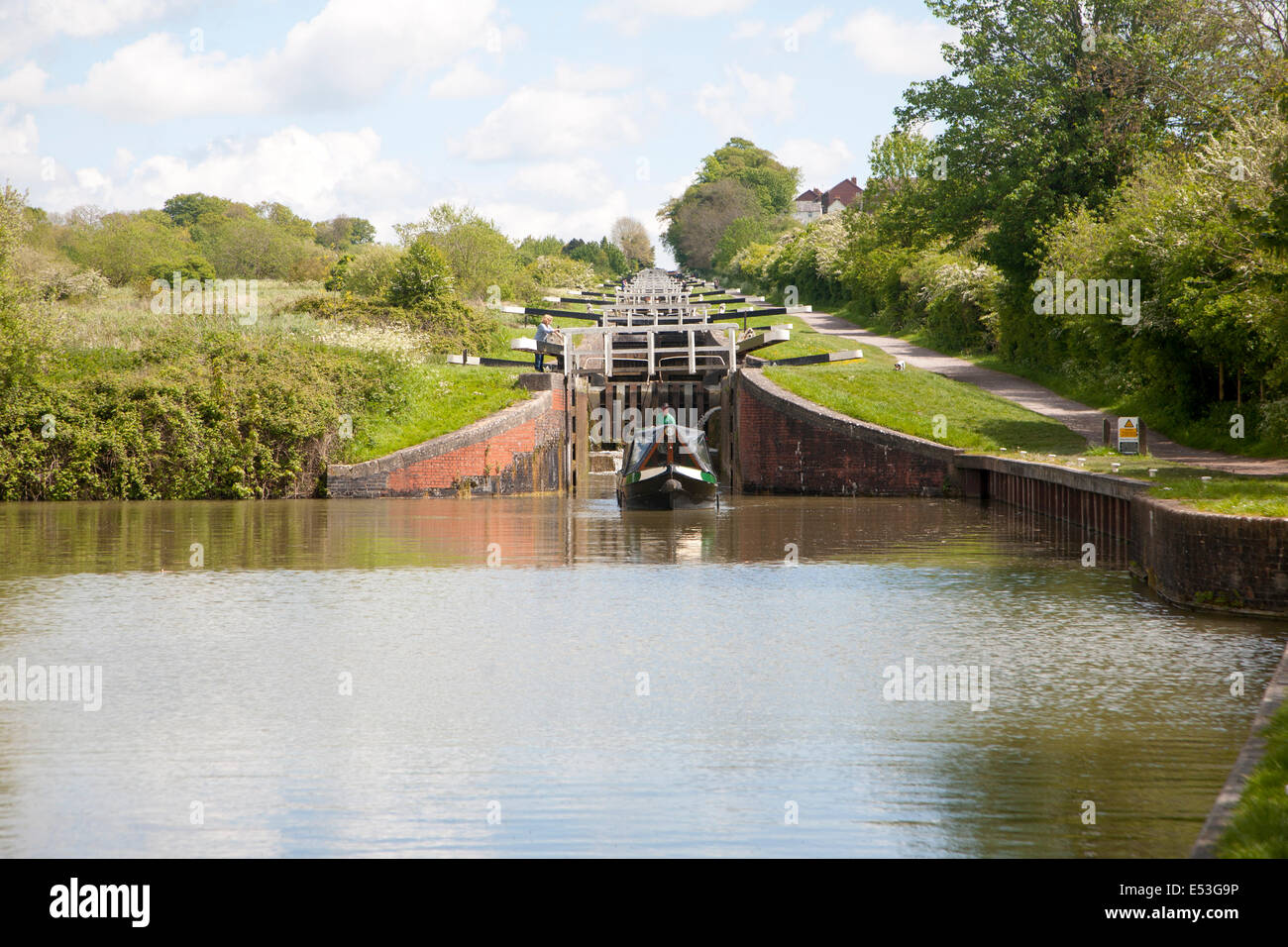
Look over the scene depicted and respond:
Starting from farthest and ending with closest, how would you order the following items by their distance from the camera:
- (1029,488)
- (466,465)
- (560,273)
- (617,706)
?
(560,273) < (466,465) < (1029,488) < (617,706)

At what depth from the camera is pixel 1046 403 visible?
117ft

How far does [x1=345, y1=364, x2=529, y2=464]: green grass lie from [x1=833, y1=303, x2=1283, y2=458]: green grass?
1542 centimetres

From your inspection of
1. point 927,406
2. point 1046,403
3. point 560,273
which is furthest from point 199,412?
point 560,273

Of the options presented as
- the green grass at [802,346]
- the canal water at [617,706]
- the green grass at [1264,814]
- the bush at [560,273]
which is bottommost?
the canal water at [617,706]

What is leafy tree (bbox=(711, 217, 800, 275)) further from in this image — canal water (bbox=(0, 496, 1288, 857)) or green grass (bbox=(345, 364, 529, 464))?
canal water (bbox=(0, 496, 1288, 857))

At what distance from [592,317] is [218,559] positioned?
53.0 m

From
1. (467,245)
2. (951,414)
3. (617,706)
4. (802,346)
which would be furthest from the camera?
(467,245)

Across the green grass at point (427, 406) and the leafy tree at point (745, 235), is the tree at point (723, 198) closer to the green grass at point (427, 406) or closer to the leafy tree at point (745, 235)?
the leafy tree at point (745, 235)

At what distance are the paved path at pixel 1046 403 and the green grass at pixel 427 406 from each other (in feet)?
45.6

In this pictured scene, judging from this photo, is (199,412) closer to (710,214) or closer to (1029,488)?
(1029,488)

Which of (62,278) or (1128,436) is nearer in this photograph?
(1128,436)

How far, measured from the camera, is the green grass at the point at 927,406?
30.3 metres

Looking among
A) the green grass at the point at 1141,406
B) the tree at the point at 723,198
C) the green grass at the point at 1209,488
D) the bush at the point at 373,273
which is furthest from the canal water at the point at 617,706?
the tree at the point at 723,198

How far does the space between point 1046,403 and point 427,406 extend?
16555 millimetres
